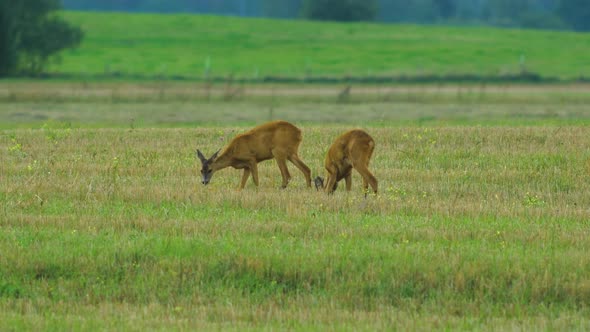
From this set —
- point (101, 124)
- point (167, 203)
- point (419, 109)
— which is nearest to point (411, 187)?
point (167, 203)

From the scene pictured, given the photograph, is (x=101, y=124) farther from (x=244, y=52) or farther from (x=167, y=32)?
(x=167, y=32)

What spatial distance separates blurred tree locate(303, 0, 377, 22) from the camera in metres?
106

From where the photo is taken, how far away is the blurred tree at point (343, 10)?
10625 centimetres

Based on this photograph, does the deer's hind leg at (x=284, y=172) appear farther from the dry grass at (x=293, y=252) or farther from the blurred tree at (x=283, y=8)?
the blurred tree at (x=283, y=8)

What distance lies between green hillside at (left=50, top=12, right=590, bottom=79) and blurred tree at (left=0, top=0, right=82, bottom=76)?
2.88 metres

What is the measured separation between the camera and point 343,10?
4190 inches

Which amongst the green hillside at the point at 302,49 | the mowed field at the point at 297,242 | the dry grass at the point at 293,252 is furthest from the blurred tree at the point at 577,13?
the dry grass at the point at 293,252

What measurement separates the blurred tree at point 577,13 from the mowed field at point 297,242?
110972 mm

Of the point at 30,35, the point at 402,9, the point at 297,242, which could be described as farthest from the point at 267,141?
the point at 402,9

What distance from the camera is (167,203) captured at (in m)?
14.6

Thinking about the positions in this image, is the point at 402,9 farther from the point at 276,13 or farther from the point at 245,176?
the point at 245,176

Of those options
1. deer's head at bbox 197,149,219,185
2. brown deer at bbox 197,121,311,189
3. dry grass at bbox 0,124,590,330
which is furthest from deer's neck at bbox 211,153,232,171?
dry grass at bbox 0,124,590,330

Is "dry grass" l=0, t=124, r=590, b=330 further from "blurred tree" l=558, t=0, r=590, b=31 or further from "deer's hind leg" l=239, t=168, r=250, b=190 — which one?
"blurred tree" l=558, t=0, r=590, b=31

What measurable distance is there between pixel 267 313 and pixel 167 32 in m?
81.4
